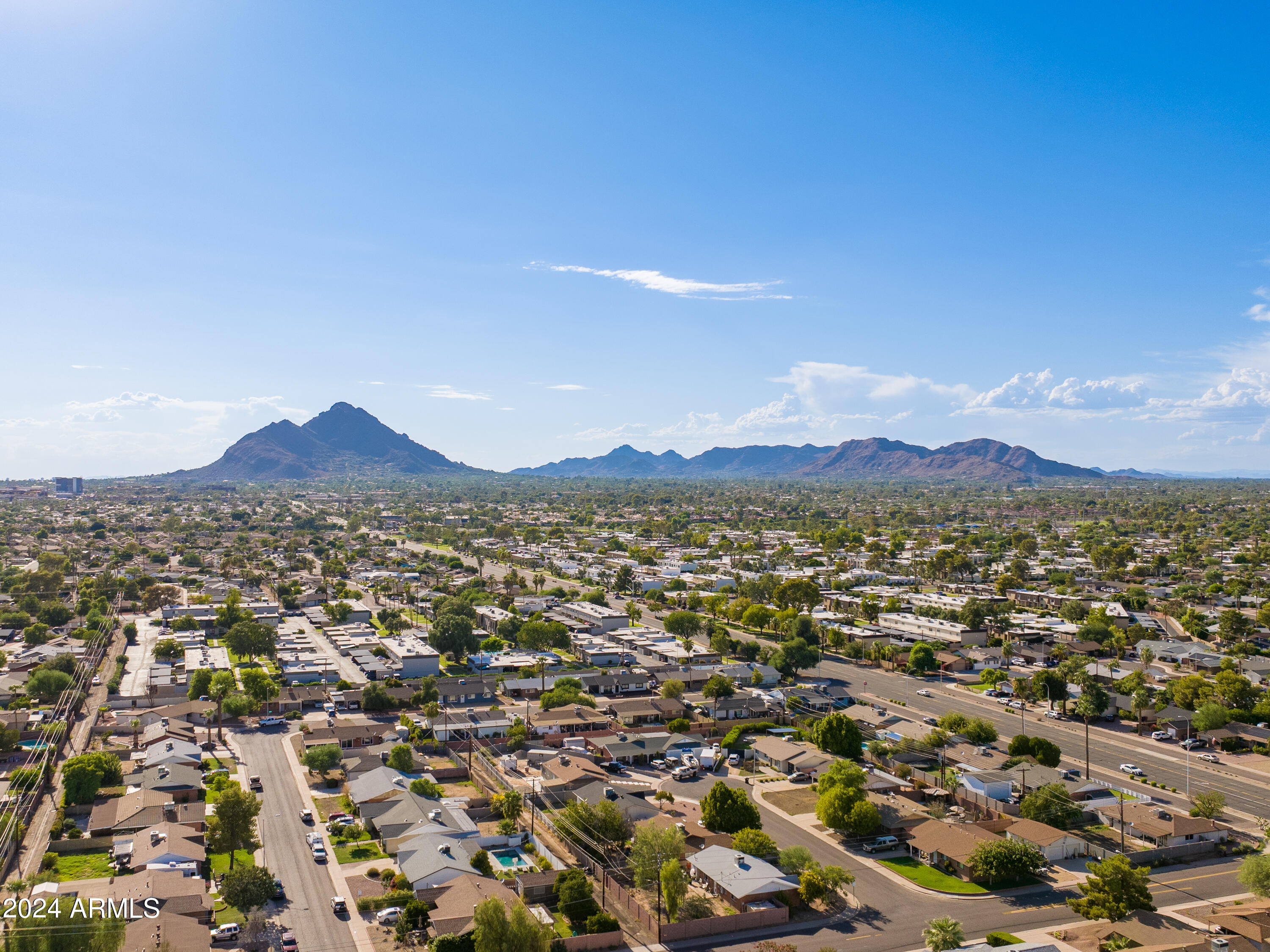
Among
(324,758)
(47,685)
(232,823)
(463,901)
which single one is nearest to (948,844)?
(463,901)

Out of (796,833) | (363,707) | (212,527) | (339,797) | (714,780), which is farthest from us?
(212,527)

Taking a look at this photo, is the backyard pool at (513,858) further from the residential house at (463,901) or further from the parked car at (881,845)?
the parked car at (881,845)

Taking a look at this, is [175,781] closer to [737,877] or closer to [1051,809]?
[737,877]

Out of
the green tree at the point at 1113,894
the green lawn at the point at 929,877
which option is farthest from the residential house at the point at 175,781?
the green tree at the point at 1113,894

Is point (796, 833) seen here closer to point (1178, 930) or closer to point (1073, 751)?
point (1178, 930)

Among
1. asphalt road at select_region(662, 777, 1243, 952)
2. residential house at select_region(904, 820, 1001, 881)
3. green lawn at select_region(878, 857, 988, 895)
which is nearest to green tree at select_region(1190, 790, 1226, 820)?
asphalt road at select_region(662, 777, 1243, 952)

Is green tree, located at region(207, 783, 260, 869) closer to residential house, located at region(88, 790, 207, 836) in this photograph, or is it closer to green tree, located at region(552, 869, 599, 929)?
residential house, located at region(88, 790, 207, 836)

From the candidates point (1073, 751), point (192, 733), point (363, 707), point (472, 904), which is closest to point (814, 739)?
point (1073, 751)
